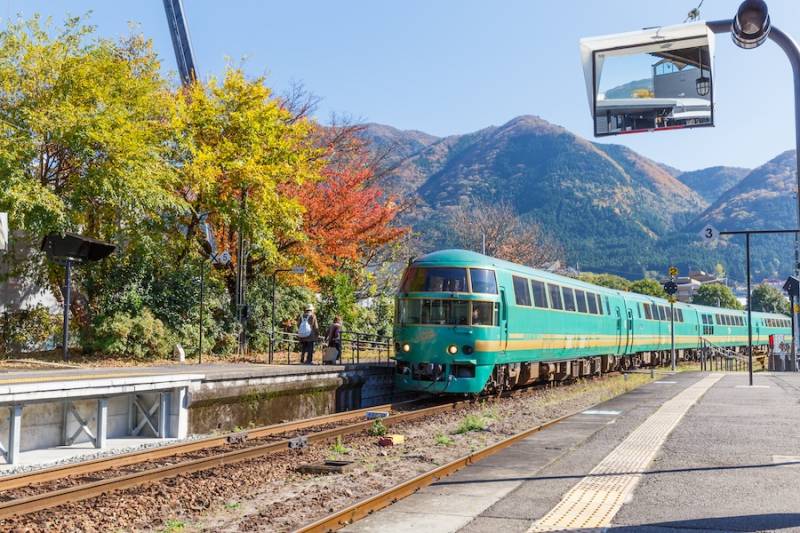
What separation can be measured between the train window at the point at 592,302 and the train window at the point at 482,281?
8307 millimetres

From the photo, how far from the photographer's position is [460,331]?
1781cm

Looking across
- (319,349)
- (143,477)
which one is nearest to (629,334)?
(319,349)

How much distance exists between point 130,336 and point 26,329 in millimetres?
2705

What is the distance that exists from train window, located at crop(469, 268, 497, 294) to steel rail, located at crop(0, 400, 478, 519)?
4923 mm

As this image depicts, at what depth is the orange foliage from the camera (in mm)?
26219

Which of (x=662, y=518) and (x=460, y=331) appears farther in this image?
(x=460, y=331)

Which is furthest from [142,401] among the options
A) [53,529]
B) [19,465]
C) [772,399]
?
[772,399]

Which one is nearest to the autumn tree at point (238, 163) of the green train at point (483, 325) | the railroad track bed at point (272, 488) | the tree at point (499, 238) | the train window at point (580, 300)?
the green train at point (483, 325)

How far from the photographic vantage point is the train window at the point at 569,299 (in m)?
23.4

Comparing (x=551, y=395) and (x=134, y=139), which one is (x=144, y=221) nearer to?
(x=134, y=139)

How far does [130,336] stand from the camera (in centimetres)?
2114

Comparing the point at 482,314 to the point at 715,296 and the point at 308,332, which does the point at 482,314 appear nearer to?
the point at 308,332

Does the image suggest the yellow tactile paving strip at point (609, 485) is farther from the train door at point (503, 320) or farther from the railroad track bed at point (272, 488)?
the train door at point (503, 320)

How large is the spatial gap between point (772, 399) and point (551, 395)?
524 cm
